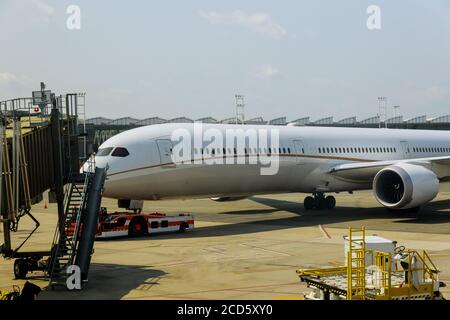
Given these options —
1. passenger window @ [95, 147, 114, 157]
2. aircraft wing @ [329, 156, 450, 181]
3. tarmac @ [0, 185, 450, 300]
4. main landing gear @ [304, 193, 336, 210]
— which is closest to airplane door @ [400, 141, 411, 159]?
tarmac @ [0, 185, 450, 300]

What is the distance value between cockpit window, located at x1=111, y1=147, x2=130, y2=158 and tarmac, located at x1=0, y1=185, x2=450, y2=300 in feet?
11.5

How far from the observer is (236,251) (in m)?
22.8

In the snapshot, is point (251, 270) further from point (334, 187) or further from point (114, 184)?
point (334, 187)

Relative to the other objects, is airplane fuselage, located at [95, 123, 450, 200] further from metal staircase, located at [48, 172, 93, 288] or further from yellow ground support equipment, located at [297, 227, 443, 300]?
yellow ground support equipment, located at [297, 227, 443, 300]

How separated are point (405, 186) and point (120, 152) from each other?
43.3ft

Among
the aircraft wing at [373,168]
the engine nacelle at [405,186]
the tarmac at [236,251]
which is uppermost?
the aircraft wing at [373,168]

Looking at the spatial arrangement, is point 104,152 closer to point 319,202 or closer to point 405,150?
point 319,202

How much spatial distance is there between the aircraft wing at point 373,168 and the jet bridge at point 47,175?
1758 cm

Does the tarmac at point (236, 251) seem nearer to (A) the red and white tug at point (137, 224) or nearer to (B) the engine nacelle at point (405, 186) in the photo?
(A) the red and white tug at point (137, 224)

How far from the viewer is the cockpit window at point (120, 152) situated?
27.1 m

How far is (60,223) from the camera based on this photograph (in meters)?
19.2

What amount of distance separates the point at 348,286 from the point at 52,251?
363 inches

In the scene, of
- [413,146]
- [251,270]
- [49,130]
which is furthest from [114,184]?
[413,146]

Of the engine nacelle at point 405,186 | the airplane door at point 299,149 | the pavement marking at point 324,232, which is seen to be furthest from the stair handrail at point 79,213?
the engine nacelle at point 405,186
